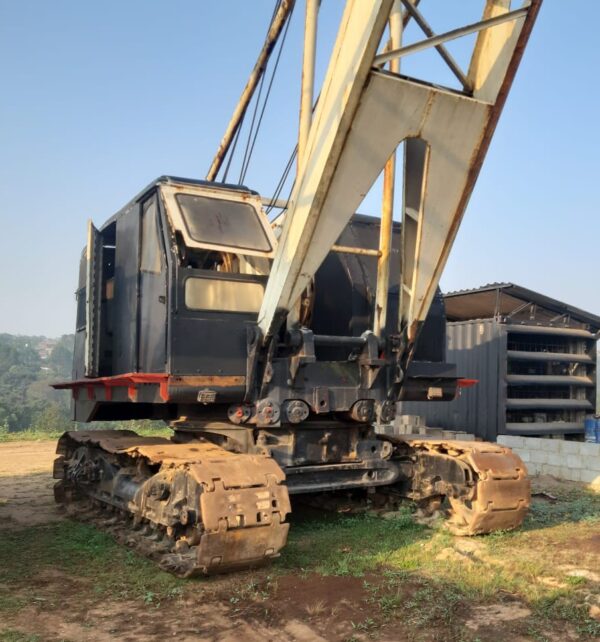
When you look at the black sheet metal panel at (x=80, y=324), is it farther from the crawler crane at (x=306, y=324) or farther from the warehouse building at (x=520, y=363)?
the warehouse building at (x=520, y=363)

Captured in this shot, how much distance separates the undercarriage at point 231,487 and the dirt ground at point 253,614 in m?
0.37

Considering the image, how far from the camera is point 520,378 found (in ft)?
44.1

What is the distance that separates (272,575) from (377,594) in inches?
38.9

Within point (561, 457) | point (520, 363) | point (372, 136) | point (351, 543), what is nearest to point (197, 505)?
point (351, 543)

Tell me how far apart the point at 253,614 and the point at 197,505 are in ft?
3.44

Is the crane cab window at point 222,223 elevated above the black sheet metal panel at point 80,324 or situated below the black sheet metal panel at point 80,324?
above

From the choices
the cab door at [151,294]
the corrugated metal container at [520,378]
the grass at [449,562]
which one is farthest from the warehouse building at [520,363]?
the cab door at [151,294]

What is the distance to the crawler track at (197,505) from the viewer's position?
18.5 ft

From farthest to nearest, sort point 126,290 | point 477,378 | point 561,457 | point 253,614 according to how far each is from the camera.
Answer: point 477,378 < point 561,457 < point 126,290 < point 253,614

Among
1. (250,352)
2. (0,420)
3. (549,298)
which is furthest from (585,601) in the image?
(0,420)

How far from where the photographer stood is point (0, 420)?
56.3 meters

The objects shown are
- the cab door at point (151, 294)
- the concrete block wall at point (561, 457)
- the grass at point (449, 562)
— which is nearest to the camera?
the grass at point (449, 562)

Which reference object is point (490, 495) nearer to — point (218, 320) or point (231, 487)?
point (231, 487)

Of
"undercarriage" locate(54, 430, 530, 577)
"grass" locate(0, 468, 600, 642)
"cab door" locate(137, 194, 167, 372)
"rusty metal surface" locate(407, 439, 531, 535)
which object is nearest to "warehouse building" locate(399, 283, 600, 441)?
"grass" locate(0, 468, 600, 642)
